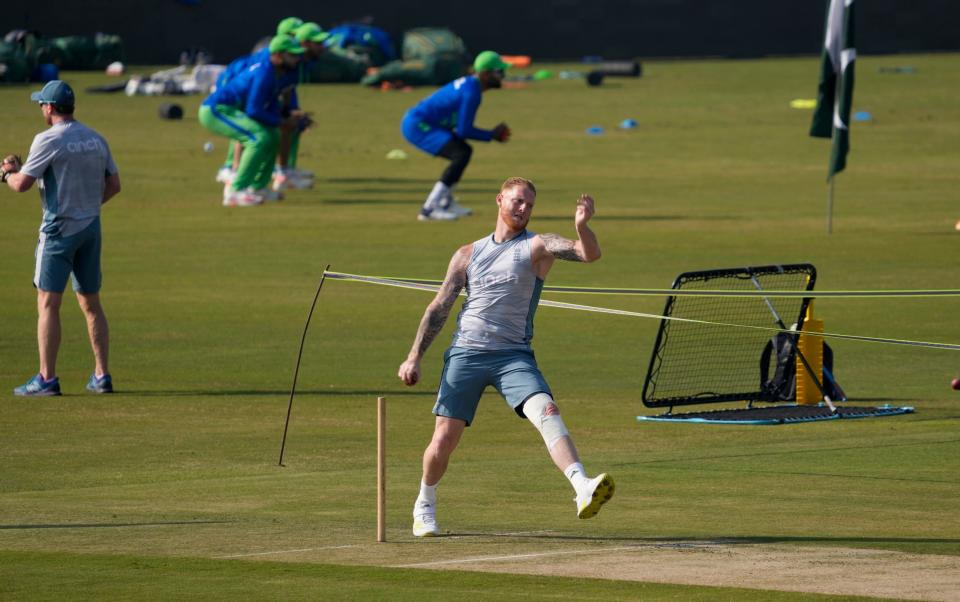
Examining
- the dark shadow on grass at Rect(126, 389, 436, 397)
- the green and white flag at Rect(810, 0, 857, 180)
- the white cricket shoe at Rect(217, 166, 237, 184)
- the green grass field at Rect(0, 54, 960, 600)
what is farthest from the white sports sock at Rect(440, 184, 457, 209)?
the dark shadow on grass at Rect(126, 389, 436, 397)

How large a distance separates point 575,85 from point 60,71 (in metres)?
15.6

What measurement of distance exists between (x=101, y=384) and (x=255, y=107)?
13.2m

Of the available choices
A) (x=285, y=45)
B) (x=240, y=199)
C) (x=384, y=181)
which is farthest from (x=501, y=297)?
(x=384, y=181)

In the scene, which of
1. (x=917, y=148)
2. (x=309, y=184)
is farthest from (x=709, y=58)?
(x=309, y=184)

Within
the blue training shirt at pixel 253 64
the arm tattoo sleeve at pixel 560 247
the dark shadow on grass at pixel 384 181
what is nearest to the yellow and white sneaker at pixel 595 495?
the arm tattoo sleeve at pixel 560 247

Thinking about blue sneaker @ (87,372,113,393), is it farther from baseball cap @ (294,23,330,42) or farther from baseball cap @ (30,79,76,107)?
baseball cap @ (294,23,330,42)

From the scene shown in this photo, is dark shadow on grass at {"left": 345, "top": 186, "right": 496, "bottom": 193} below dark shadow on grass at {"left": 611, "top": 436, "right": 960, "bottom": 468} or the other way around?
below

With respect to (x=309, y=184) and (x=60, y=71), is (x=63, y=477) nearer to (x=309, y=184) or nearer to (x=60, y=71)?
(x=309, y=184)

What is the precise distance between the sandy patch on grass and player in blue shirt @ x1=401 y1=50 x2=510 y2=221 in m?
17.3

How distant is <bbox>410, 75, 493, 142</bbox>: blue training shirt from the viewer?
25844 mm

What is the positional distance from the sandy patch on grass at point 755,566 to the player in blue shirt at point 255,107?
19036 mm

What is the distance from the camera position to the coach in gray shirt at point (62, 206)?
13.5 metres

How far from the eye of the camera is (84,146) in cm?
1364

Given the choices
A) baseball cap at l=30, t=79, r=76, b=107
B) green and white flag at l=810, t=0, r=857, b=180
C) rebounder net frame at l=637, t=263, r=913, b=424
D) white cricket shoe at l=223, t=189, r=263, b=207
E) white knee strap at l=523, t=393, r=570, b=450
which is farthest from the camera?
white cricket shoe at l=223, t=189, r=263, b=207
